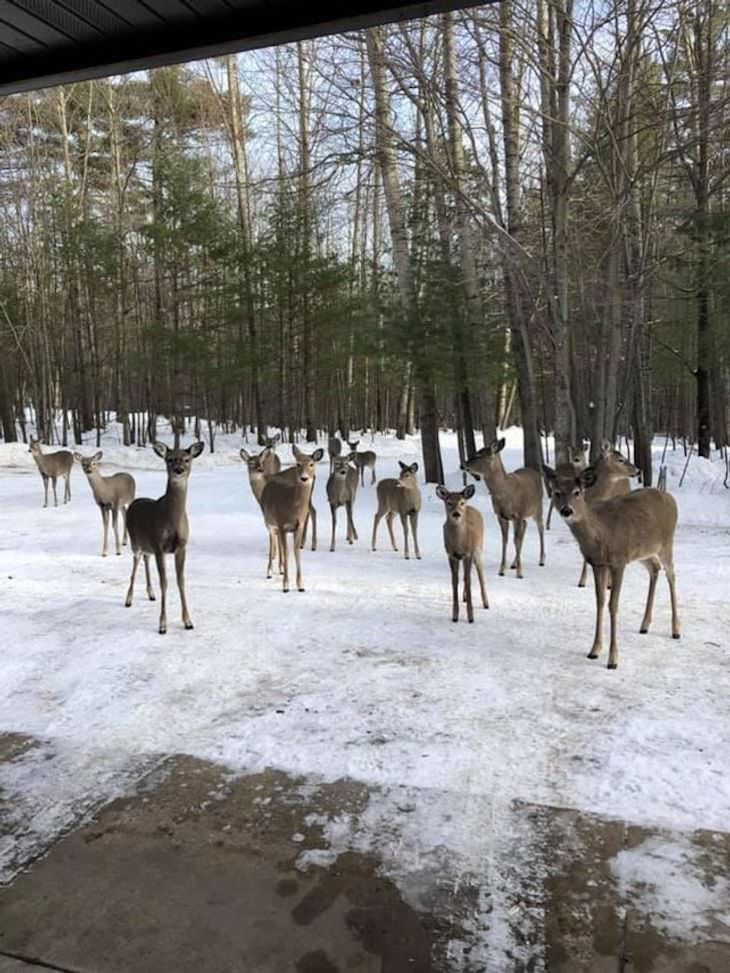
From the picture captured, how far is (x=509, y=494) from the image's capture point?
8180mm

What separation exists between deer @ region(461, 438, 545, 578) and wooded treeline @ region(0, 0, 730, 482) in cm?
296

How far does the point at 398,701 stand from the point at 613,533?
2.10 m

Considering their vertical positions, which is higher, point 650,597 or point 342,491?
point 342,491

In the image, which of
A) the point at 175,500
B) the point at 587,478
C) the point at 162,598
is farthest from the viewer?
the point at 175,500

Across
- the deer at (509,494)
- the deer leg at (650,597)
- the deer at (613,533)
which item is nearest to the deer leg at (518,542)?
the deer at (509,494)

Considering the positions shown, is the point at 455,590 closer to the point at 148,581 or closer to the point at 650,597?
the point at 650,597

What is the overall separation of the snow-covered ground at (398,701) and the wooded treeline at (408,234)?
596 cm

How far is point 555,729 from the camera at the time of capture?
12.5 ft

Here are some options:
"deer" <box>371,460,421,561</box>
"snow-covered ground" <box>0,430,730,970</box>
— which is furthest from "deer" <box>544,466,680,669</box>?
"deer" <box>371,460,421,561</box>

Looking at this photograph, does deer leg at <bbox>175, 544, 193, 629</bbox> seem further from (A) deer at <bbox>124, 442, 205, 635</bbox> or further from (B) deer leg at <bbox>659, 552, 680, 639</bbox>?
(B) deer leg at <bbox>659, 552, 680, 639</bbox>

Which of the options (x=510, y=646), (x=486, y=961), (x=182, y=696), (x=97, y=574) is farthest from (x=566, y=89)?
(x=486, y=961)

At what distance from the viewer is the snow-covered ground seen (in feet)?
9.88

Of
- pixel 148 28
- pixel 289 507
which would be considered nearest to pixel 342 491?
pixel 289 507

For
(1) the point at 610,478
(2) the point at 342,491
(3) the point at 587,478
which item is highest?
(3) the point at 587,478
